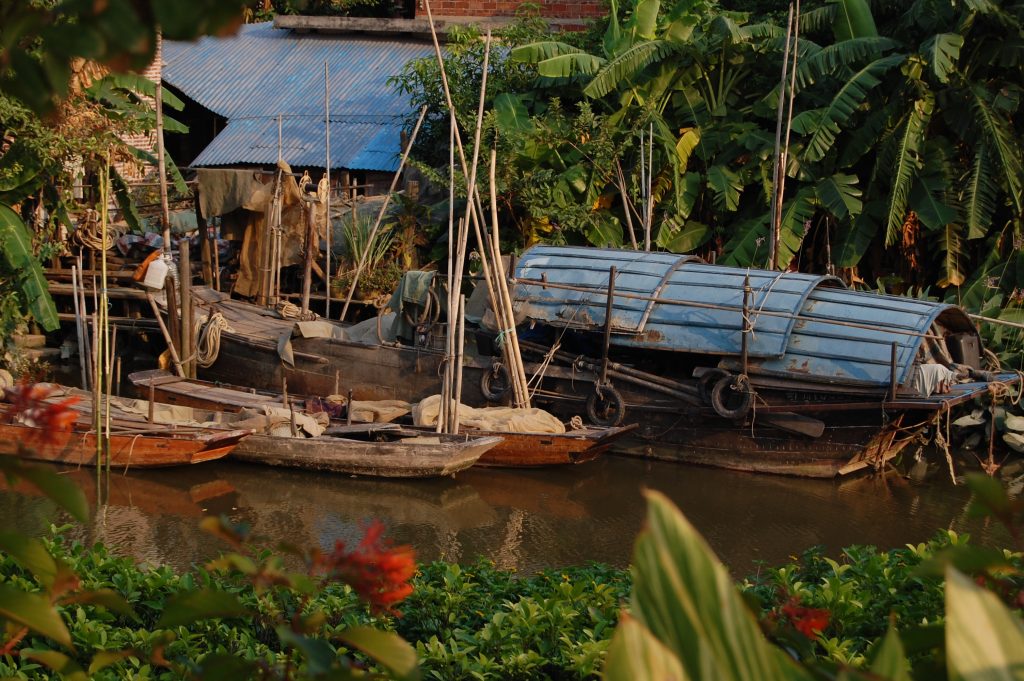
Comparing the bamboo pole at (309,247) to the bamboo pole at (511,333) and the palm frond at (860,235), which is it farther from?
the palm frond at (860,235)

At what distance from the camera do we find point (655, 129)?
14.3 m

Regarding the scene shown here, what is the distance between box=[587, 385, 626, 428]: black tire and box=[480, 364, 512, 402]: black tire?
36.3 inches

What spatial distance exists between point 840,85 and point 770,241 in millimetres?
2660

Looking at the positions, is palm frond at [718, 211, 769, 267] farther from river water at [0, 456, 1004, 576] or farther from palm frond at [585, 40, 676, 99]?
river water at [0, 456, 1004, 576]

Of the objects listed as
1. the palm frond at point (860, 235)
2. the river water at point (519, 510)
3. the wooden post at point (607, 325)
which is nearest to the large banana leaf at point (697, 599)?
the river water at point (519, 510)

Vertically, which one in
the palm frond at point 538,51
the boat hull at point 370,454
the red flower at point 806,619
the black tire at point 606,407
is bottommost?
the boat hull at point 370,454

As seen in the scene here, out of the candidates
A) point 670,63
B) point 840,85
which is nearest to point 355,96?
point 670,63

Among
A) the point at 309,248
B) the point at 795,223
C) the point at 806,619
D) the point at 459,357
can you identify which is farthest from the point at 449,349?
the point at 806,619

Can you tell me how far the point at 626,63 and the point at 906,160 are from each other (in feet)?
12.3

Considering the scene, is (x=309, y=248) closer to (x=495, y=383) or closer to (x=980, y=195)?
(x=495, y=383)

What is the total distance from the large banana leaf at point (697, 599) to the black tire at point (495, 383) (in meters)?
9.96

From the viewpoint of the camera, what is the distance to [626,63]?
1402 cm

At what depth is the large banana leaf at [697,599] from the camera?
1.27 meters

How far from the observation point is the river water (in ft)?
29.0
